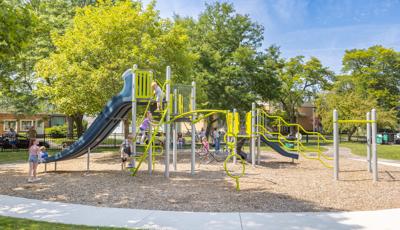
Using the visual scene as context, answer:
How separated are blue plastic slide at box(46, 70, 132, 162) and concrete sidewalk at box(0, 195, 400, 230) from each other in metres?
4.86

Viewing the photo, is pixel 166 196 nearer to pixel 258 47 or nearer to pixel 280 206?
pixel 280 206

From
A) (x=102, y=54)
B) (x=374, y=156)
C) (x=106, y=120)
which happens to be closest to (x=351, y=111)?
(x=374, y=156)

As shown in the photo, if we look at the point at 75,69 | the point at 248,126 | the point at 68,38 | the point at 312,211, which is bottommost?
the point at 312,211

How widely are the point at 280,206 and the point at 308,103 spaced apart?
61.4m

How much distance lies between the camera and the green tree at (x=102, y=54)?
15.7 metres

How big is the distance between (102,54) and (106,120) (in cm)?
520

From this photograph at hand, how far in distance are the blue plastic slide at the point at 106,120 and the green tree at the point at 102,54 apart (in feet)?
11.7

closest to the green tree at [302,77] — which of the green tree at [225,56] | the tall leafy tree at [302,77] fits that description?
the tall leafy tree at [302,77]

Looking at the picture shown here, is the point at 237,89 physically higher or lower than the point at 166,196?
higher

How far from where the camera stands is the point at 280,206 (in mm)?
7699

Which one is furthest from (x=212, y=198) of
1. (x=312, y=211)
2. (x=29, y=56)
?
(x=29, y=56)

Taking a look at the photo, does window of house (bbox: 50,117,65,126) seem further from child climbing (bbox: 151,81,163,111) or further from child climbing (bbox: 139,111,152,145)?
child climbing (bbox: 151,81,163,111)

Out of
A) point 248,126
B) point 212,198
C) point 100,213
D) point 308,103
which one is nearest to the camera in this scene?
point 100,213

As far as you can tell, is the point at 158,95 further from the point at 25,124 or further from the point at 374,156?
the point at 25,124
